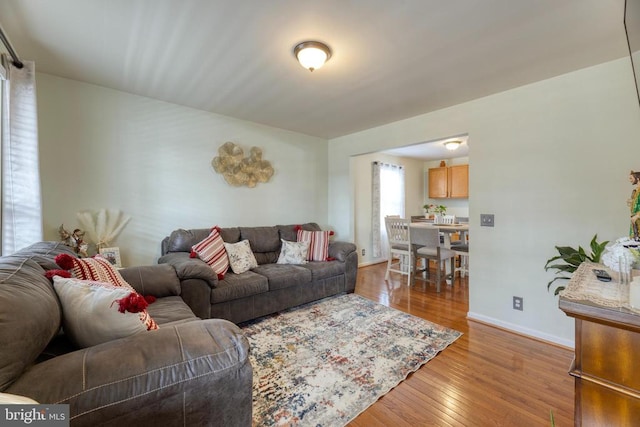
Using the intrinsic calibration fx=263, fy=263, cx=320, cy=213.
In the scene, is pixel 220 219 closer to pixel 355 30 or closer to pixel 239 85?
pixel 239 85

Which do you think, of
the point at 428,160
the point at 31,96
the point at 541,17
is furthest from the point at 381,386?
the point at 428,160

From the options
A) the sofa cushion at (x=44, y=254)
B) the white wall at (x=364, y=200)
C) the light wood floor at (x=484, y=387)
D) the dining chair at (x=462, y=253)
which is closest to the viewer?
the sofa cushion at (x=44, y=254)

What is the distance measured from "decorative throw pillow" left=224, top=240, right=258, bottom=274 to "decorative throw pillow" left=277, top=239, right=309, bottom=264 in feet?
1.29

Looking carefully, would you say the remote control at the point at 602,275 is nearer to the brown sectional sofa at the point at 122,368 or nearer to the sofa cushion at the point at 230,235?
the brown sectional sofa at the point at 122,368

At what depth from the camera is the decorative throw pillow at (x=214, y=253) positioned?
273 cm

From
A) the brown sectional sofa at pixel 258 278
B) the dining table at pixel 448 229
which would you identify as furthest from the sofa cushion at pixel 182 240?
the dining table at pixel 448 229

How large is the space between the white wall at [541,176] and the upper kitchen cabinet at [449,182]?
3.20m

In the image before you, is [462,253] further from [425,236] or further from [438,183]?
[438,183]

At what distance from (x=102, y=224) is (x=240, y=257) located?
1385mm

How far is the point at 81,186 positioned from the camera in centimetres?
259

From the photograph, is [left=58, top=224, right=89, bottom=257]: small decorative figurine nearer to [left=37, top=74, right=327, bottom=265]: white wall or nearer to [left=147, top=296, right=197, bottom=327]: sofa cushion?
[left=37, top=74, right=327, bottom=265]: white wall

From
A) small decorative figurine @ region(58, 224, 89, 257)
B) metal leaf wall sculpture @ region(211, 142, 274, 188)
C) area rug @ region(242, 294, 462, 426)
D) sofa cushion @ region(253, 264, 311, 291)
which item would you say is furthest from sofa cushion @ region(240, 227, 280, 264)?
small decorative figurine @ region(58, 224, 89, 257)


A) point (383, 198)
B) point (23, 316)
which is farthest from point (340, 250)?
point (23, 316)

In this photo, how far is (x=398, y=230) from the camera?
416 centimetres
